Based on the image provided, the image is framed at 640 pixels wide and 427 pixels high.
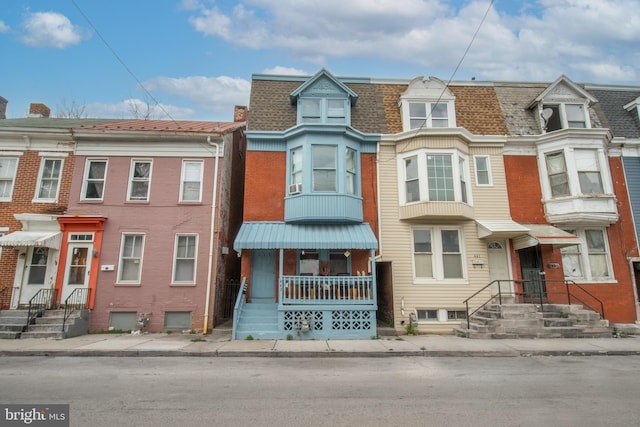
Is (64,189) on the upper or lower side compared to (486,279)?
upper

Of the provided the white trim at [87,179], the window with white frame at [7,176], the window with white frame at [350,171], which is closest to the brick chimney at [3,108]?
the window with white frame at [7,176]

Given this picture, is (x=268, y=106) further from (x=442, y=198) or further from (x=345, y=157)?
(x=442, y=198)

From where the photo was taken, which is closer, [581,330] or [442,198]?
[581,330]

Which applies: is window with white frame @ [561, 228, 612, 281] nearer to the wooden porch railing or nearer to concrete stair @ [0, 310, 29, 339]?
the wooden porch railing

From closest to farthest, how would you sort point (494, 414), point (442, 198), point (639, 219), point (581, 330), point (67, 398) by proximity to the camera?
point (494, 414), point (67, 398), point (581, 330), point (442, 198), point (639, 219)

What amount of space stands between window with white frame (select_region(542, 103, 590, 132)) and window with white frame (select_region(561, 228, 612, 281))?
14.5 ft

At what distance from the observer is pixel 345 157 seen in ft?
41.8

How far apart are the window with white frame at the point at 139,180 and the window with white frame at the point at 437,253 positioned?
10701 mm

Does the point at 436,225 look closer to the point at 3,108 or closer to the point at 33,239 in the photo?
the point at 33,239

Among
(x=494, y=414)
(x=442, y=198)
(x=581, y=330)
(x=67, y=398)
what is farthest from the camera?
(x=442, y=198)

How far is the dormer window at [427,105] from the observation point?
1400 cm

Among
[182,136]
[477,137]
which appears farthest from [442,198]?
[182,136]

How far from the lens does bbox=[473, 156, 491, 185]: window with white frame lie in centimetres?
1367

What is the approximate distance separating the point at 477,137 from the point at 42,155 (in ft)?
57.3
